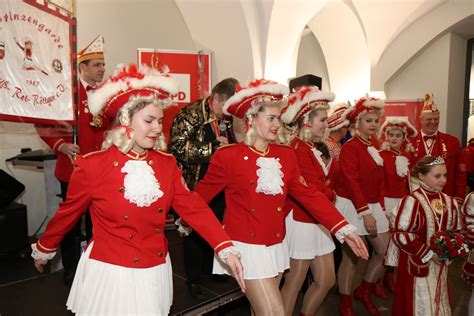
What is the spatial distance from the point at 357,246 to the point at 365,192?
1572 mm

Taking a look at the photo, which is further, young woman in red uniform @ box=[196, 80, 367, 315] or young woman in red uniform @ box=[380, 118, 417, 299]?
young woman in red uniform @ box=[380, 118, 417, 299]

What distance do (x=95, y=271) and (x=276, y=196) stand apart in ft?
3.78

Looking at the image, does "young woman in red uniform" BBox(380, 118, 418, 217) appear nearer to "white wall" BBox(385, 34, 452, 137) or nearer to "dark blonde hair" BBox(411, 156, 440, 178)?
"dark blonde hair" BBox(411, 156, 440, 178)

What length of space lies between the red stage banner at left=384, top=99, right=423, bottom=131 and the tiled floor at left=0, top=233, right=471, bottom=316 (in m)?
3.83

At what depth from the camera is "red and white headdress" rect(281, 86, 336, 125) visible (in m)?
3.21

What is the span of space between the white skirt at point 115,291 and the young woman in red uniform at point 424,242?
1.97 meters

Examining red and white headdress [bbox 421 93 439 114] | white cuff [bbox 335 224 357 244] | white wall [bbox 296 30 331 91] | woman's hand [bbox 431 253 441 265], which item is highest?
white wall [bbox 296 30 331 91]

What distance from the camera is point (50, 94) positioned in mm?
2611

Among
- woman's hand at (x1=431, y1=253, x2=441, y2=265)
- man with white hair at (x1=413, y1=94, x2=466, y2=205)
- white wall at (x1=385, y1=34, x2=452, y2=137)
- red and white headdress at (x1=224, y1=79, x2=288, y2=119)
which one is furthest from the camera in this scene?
white wall at (x1=385, y1=34, x2=452, y2=137)

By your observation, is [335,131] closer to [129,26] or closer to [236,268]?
[236,268]

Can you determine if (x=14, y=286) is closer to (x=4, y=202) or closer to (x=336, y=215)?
(x=4, y=202)

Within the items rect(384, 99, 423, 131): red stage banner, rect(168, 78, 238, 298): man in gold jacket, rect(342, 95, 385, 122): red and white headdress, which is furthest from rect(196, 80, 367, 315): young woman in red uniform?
rect(384, 99, 423, 131): red stage banner

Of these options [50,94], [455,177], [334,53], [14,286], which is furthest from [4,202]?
[334,53]

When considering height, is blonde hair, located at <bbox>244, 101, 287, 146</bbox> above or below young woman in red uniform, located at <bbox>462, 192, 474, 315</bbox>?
above
